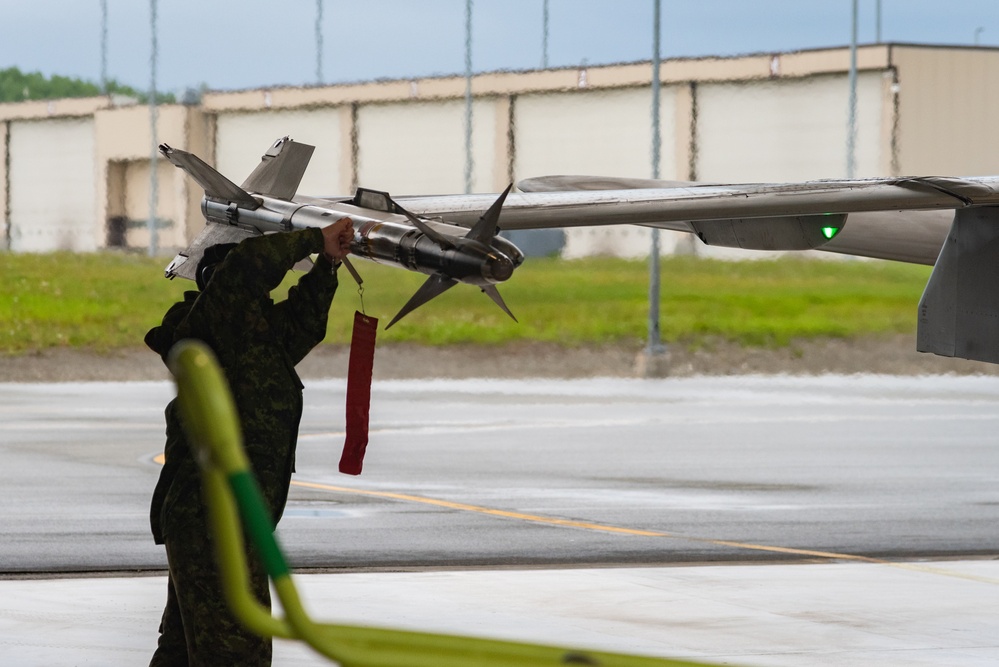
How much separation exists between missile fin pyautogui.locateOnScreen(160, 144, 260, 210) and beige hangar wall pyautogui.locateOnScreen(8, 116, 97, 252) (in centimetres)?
5076

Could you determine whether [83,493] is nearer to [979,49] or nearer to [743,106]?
[743,106]

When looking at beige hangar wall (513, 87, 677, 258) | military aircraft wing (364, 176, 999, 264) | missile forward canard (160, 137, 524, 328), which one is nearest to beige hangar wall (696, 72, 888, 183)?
beige hangar wall (513, 87, 677, 258)

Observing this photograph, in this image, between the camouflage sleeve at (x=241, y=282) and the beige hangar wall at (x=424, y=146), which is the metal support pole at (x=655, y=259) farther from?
the camouflage sleeve at (x=241, y=282)

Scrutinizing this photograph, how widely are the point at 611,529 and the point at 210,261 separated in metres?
8.29

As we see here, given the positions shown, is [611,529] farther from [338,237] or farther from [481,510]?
[338,237]

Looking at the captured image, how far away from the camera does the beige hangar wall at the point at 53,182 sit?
56.7 m

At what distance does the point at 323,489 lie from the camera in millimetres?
17062

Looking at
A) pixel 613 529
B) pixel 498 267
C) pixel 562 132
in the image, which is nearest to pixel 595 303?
pixel 562 132

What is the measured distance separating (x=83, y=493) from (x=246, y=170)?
35170 mm

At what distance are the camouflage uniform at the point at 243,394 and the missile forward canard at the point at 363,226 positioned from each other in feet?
0.70

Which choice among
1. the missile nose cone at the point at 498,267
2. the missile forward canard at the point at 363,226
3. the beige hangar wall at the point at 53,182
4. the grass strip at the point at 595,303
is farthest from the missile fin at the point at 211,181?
the beige hangar wall at the point at 53,182

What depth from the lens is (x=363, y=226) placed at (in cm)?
597

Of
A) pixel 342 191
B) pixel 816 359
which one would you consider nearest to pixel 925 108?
pixel 816 359

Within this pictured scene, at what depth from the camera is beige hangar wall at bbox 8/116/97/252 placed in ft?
186
